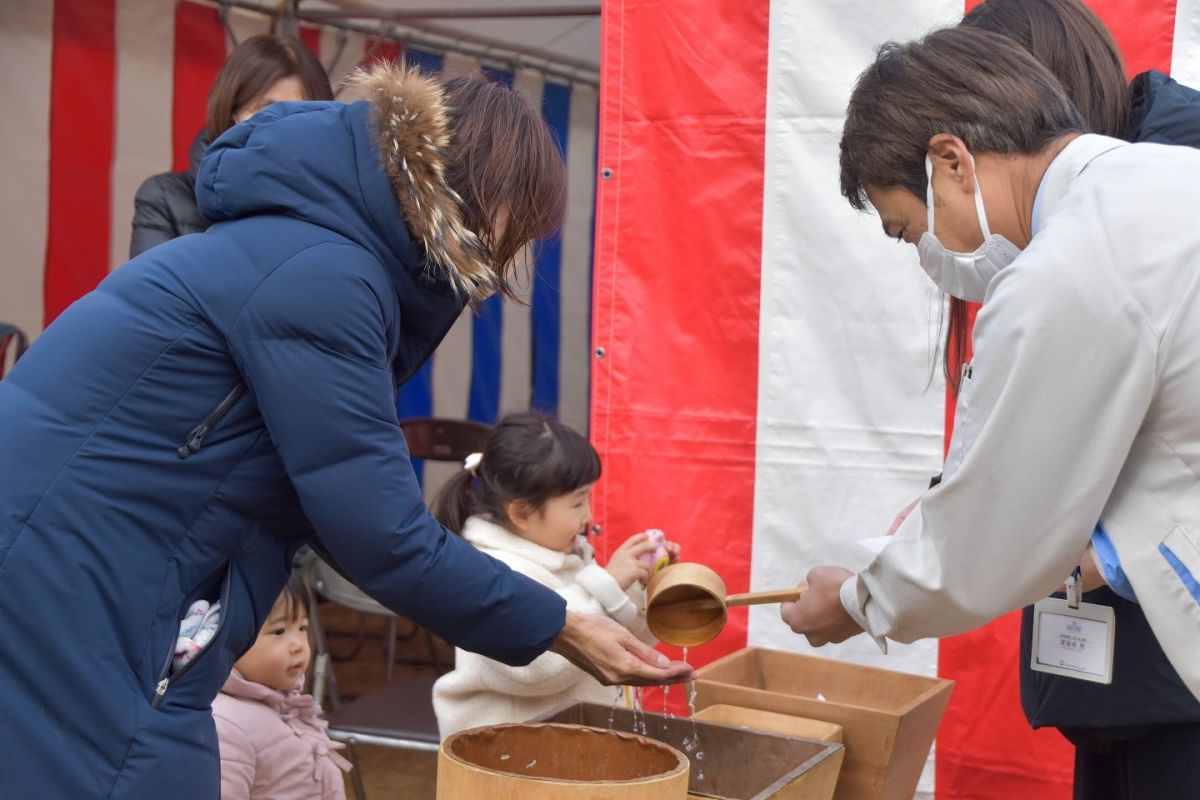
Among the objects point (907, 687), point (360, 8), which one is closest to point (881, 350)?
point (907, 687)

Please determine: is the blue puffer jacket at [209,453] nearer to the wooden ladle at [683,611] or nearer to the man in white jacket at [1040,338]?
the man in white jacket at [1040,338]

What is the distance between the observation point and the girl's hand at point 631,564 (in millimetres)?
2496

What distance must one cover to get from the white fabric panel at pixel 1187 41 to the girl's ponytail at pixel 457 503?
1.61 m

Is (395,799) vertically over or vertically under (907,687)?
under

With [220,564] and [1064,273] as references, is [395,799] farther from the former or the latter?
[1064,273]

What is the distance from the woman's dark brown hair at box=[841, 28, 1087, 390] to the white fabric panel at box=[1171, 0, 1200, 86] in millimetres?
1191

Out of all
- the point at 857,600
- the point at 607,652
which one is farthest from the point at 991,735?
the point at 607,652

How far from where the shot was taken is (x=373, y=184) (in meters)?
1.46

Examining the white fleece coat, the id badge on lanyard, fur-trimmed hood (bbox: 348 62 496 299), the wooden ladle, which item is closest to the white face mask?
the id badge on lanyard

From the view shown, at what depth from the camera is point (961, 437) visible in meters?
1.44

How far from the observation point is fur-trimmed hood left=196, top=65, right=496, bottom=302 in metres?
1.45

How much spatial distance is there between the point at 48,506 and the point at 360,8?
3133mm

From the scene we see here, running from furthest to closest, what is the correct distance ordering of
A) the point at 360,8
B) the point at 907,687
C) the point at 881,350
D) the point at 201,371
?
the point at 360,8 < the point at 881,350 < the point at 907,687 < the point at 201,371

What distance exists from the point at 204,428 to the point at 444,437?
271cm
